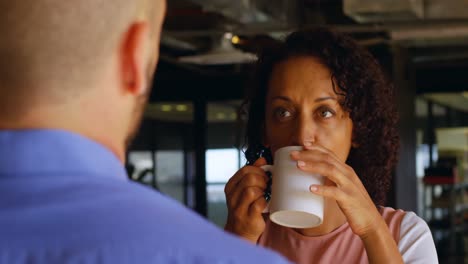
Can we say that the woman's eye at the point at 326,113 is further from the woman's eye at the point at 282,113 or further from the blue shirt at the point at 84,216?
the blue shirt at the point at 84,216

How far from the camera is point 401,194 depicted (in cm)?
727

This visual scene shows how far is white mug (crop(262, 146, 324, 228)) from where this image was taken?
1.42 m

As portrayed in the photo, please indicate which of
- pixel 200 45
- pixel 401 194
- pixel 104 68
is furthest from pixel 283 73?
pixel 401 194

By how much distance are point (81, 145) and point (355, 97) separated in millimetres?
1137

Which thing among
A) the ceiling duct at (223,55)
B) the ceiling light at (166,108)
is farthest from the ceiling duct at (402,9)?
the ceiling light at (166,108)

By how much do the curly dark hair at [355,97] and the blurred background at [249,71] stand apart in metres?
0.31

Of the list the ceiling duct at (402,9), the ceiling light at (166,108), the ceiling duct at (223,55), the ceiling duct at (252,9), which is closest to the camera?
the ceiling duct at (252,9)

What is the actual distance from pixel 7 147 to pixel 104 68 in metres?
0.11

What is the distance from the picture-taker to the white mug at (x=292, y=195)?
4.66 feet

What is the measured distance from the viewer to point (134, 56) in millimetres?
680

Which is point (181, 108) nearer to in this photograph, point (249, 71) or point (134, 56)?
point (249, 71)

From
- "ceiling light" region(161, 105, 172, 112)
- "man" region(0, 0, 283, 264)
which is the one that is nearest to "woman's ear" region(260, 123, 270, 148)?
"man" region(0, 0, 283, 264)

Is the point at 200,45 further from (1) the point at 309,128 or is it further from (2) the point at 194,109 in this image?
(1) the point at 309,128

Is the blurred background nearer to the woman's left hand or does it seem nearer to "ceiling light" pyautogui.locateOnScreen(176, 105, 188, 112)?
"ceiling light" pyautogui.locateOnScreen(176, 105, 188, 112)
